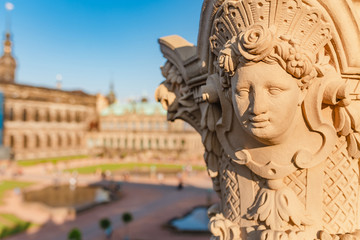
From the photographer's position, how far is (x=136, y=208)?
21.4 meters

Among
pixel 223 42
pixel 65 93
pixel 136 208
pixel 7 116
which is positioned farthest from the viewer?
pixel 65 93

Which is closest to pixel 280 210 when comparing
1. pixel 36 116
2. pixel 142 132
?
pixel 142 132

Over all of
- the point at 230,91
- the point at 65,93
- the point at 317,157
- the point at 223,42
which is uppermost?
the point at 65,93

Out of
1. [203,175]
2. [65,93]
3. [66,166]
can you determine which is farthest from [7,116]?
[203,175]

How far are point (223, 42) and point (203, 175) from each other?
1333 inches

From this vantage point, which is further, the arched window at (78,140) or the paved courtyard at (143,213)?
the arched window at (78,140)

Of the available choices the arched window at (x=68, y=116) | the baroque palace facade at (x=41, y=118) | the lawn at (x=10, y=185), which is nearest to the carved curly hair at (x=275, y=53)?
the lawn at (x=10, y=185)

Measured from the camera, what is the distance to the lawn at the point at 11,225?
622 inches

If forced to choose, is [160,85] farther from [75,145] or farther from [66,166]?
[75,145]

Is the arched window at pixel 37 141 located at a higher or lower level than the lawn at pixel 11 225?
higher

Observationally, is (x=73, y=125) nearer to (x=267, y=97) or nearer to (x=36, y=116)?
(x=36, y=116)

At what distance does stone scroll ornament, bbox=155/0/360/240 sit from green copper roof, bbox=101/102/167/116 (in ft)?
203

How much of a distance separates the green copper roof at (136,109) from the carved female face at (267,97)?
204ft

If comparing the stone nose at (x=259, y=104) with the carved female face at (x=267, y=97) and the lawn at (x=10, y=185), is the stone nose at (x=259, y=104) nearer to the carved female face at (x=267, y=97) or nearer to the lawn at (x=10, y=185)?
the carved female face at (x=267, y=97)
